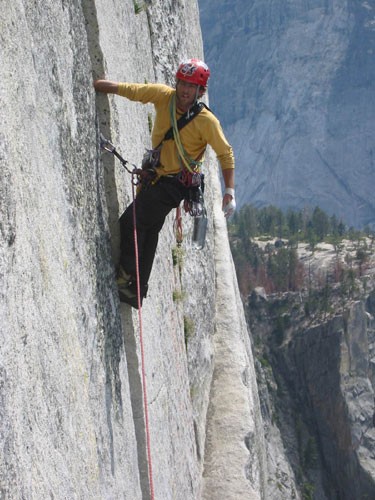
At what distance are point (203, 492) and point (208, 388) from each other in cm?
170

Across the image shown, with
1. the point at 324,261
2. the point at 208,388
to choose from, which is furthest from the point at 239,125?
the point at 208,388

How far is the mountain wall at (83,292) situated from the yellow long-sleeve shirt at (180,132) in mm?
287

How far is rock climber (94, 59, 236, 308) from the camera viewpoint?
19.7 ft

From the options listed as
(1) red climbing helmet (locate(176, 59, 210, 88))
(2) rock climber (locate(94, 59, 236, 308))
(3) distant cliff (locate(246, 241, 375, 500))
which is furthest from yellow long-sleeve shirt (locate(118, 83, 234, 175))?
(3) distant cliff (locate(246, 241, 375, 500))

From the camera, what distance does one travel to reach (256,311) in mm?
71438

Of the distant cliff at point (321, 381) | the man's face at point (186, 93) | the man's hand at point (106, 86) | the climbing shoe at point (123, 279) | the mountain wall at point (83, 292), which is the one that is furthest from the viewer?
the distant cliff at point (321, 381)

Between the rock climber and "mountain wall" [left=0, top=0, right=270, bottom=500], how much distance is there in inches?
6.1

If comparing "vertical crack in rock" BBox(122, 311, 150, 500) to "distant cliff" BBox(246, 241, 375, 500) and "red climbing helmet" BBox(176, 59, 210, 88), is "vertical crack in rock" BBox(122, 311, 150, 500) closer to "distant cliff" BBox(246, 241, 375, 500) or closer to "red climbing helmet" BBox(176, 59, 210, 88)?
"red climbing helmet" BBox(176, 59, 210, 88)

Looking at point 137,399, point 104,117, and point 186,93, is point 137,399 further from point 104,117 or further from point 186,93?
point 186,93

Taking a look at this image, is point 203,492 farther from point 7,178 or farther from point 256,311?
point 256,311

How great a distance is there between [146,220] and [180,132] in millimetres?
722

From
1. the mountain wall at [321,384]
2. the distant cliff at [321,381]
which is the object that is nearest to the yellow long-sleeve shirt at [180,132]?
the distant cliff at [321,381]

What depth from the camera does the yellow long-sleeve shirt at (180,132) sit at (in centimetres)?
602

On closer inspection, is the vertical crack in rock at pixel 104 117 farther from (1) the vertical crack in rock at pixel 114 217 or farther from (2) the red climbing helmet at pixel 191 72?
(2) the red climbing helmet at pixel 191 72
